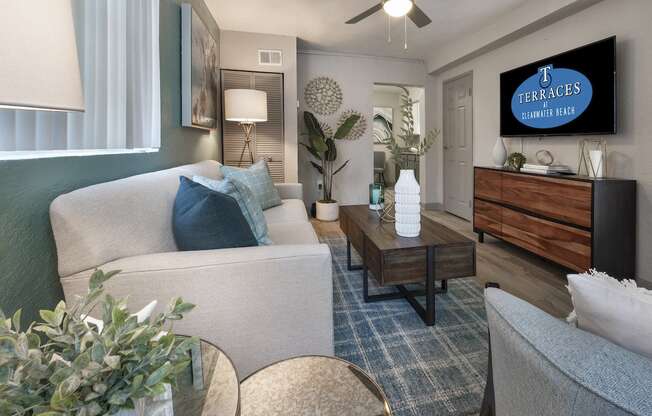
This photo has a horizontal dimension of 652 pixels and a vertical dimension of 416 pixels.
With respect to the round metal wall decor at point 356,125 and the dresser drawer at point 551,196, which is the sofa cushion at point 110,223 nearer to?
the dresser drawer at point 551,196

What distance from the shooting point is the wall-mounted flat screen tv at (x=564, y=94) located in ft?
8.66

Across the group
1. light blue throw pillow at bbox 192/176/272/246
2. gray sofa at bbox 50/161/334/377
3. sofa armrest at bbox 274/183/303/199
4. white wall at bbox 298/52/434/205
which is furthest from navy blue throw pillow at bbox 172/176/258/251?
white wall at bbox 298/52/434/205

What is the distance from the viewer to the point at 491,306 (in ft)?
1.94

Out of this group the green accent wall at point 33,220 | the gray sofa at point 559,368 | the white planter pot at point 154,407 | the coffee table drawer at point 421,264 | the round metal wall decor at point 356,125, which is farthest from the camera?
the round metal wall decor at point 356,125

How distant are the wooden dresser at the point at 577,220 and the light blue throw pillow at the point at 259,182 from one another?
2.17m

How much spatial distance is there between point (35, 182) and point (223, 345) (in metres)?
0.81

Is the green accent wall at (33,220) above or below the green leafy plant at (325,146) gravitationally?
below

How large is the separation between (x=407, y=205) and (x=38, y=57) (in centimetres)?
172

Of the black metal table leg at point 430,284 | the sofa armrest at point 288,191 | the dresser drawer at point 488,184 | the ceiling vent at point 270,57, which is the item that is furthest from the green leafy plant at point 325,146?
the black metal table leg at point 430,284

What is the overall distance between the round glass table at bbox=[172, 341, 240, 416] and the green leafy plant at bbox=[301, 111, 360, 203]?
402 centimetres

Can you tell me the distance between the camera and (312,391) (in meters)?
0.83

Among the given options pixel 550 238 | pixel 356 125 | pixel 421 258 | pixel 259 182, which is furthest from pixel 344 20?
pixel 421 258

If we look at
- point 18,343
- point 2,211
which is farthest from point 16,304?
point 18,343

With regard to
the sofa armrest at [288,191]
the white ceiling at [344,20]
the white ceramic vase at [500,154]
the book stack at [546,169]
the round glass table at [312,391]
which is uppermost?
the white ceiling at [344,20]
